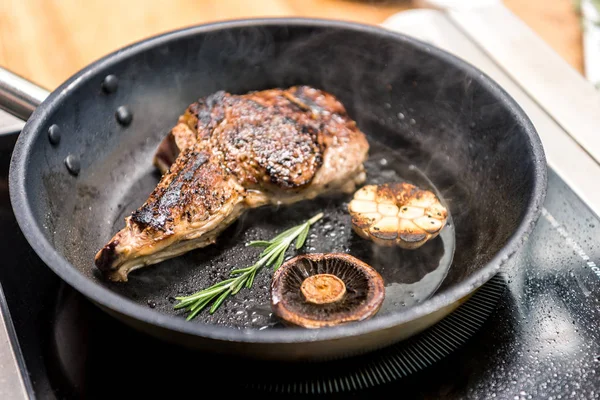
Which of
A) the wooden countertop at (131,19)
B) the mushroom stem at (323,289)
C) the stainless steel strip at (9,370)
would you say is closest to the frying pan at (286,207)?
the mushroom stem at (323,289)

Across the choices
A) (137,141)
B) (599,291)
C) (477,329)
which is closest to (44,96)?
(137,141)

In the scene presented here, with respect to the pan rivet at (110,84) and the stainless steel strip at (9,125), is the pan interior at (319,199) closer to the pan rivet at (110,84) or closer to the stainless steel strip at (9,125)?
the pan rivet at (110,84)

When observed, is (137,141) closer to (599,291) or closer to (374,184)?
(374,184)

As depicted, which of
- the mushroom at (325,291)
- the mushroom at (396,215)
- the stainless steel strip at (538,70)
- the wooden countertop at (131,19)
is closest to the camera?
the mushroom at (325,291)

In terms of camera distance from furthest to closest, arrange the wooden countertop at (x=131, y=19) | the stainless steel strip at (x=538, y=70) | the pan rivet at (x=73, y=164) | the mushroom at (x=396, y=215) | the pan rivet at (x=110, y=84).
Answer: the wooden countertop at (x=131, y=19) < the stainless steel strip at (x=538, y=70) < the pan rivet at (x=110, y=84) < the pan rivet at (x=73, y=164) < the mushroom at (x=396, y=215)

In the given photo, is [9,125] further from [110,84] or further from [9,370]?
[9,370]

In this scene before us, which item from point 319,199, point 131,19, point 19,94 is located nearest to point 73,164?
point 19,94
